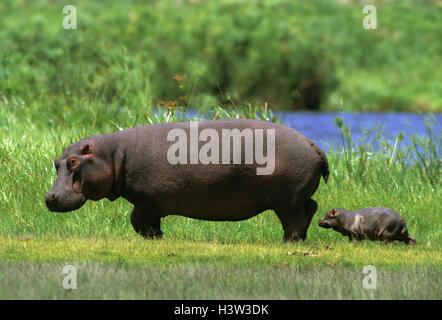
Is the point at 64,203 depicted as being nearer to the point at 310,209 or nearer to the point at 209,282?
the point at 209,282

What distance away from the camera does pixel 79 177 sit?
741cm

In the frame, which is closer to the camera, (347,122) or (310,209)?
(310,209)

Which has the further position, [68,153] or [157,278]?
[68,153]

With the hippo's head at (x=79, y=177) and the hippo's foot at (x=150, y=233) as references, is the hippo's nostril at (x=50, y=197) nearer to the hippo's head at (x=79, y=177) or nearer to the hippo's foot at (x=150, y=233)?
the hippo's head at (x=79, y=177)

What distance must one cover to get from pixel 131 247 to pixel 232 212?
1.07 m

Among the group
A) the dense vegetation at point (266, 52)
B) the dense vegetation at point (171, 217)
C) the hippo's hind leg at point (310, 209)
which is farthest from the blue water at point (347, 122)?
the hippo's hind leg at point (310, 209)

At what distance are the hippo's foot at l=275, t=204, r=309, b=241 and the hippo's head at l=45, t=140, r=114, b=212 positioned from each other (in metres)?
1.72

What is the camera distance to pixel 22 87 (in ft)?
45.7

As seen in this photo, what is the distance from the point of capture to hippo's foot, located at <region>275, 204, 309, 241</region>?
763 centimetres

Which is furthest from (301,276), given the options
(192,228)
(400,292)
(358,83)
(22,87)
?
(358,83)

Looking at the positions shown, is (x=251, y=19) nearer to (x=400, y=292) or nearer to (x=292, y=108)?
(x=292, y=108)

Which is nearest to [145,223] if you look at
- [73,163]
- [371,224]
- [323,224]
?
[73,163]

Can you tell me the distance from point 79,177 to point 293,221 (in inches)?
83.7

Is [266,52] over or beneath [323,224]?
over
